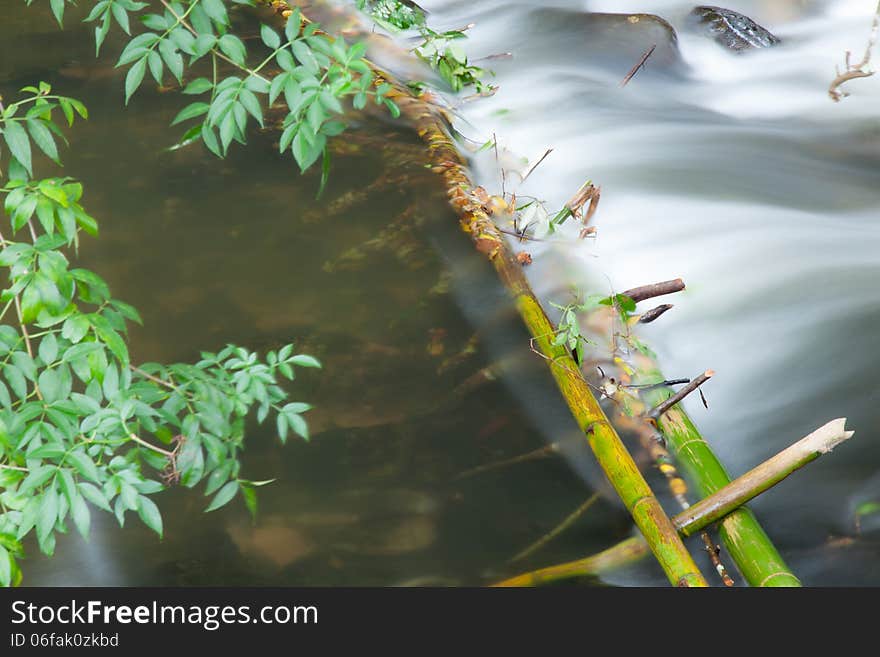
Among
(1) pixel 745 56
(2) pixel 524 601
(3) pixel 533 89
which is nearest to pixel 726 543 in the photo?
(2) pixel 524 601

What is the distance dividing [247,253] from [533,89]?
2.60 m

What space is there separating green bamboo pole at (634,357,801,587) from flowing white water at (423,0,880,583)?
207mm

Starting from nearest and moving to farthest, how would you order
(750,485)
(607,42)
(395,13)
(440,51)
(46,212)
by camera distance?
(46,212)
(750,485)
(440,51)
(607,42)
(395,13)

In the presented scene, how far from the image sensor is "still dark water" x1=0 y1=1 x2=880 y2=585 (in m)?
2.96

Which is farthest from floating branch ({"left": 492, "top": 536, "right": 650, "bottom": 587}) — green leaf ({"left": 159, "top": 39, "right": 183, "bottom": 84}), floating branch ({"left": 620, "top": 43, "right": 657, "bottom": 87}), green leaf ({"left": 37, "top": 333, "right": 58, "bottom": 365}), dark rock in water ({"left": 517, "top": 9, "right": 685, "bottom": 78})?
dark rock in water ({"left": 517, "top": 9, "right": 685, "bottom": 78})

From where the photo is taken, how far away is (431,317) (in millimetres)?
3830

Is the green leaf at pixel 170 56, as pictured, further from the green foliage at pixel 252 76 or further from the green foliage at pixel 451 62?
the green foliage at pixel 451 62

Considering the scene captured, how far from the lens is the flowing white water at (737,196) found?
3.45 meters

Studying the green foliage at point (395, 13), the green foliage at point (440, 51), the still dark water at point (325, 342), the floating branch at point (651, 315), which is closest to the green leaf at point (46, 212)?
the still dark water at point (325, 342)

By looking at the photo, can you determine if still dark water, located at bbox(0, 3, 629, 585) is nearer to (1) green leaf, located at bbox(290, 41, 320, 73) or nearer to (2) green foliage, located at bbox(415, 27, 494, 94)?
(2) green foliage, located at bbox(415, 27, 494, 94)

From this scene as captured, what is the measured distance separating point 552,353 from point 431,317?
0.63 meters

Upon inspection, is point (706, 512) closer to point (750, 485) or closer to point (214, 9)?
point (750, 485)

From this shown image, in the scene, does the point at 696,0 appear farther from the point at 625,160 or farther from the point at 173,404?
the point at 173,404

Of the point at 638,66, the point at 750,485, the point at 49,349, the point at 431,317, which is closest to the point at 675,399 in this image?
the point at 750,485
